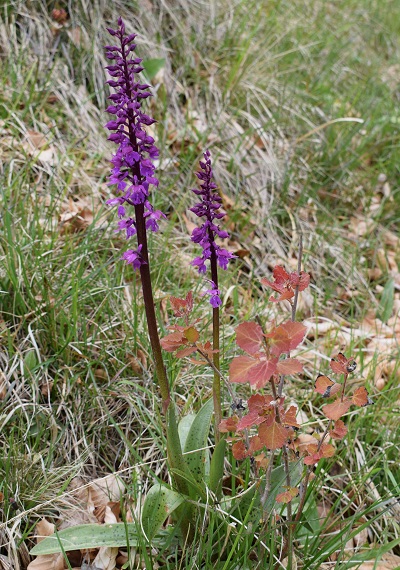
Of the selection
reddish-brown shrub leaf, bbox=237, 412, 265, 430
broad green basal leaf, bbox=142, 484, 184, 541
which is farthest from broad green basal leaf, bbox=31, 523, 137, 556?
reddish-brown shrub leaf, bbox=237, 412, 265, 430

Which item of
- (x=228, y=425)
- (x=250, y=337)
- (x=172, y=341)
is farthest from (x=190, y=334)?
(x=228, y=425)

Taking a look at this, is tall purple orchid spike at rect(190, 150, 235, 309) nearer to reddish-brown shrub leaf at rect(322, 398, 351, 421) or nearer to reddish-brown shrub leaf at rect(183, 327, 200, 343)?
reddish-brown shrub leaf at rect(183, 327, 200, 343)

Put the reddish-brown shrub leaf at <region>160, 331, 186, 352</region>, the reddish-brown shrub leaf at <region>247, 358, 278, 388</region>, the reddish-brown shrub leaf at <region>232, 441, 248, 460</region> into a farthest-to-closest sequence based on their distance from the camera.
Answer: the reddish-brown shrub leaf at <region>232, 441, 248, 460</region> < the reddish-brown shrub leaf at <region>160, 331, 186, 352</region> < the reddish-brown shrub leaf at <region>247, 358, 278, 388</region>

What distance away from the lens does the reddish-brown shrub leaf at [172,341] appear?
62.1 inches

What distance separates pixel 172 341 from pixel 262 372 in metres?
0.33

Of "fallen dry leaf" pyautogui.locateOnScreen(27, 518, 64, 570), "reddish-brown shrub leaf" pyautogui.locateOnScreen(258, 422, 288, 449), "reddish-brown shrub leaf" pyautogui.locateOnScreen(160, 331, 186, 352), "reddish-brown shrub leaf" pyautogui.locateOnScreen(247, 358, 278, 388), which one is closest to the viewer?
"reddish-brown shrub leaf" pyautogui.locateOnScreen(247, 358, 278, 388)

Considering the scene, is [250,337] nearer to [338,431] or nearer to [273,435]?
[273,435]

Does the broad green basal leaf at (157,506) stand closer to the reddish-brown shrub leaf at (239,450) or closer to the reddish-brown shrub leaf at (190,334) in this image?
the reddish-brown shrub leaf at (239,450)

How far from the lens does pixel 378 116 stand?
4.68m

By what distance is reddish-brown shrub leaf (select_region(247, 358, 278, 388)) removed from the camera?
1323 mm

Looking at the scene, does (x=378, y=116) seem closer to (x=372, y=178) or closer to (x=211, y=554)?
(x=372, y=178)

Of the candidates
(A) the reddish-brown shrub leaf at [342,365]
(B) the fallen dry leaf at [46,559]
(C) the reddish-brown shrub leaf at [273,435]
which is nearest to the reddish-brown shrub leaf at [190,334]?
(C) the reddish-brown shrub leaf at [273,435]

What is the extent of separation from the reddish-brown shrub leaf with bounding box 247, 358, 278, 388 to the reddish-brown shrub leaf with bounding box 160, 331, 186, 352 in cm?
28

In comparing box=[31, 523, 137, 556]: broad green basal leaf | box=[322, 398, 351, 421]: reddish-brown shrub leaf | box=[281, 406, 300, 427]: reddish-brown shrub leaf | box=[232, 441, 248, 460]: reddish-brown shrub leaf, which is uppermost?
box=[322, 398, 351, 421]: reddish-brown shrub leaf
